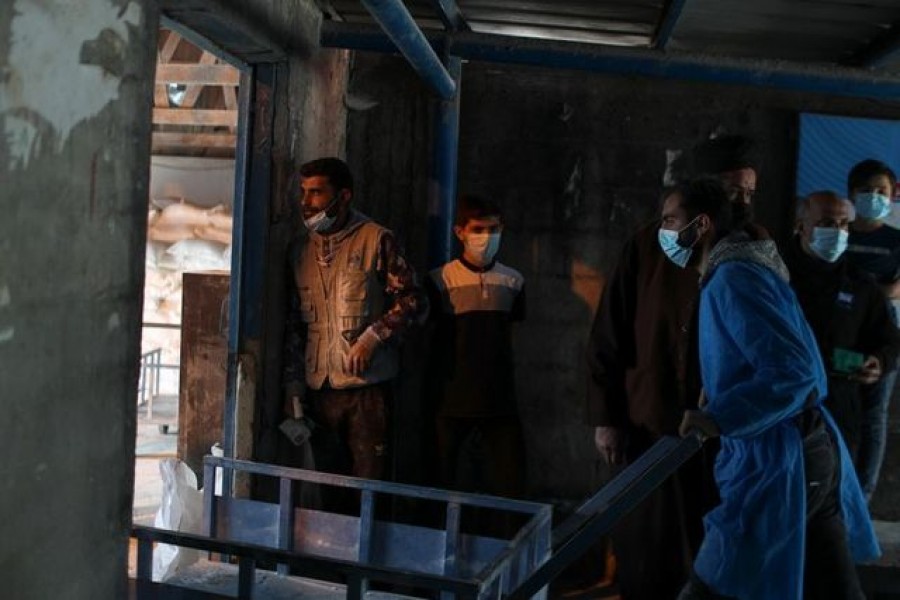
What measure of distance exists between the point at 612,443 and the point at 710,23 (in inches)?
76.4

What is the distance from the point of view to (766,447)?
2457 millimetres

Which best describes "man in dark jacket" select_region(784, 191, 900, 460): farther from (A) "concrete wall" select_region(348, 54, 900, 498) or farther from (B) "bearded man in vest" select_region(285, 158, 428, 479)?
(B) "bearded man in vest" select_region(285, 158, 428, 479)

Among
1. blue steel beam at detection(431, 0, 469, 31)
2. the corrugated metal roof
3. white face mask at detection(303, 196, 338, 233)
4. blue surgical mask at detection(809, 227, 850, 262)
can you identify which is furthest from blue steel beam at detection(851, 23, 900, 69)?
white face mask at detection(303, 196, 338, 233)

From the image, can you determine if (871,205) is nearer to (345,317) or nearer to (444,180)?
(444,180)

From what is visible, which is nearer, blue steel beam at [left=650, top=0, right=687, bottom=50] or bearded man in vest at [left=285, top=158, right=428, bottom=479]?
bearded man in vest at [left=285, top=158, right=428, bottom=479]

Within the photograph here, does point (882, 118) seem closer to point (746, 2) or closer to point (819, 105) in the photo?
point (819, 105)

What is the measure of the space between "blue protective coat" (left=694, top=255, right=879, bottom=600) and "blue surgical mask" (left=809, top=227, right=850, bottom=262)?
118 cm

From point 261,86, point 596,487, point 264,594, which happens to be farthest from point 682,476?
point 261,86

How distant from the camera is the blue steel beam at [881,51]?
4.07 m

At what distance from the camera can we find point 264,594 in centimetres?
244

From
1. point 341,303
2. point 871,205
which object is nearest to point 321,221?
point 341,303

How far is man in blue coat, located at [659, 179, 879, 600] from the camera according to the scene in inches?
91.7

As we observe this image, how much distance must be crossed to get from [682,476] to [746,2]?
75.8 inches

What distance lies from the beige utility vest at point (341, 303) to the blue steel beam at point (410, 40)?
0.67 m
